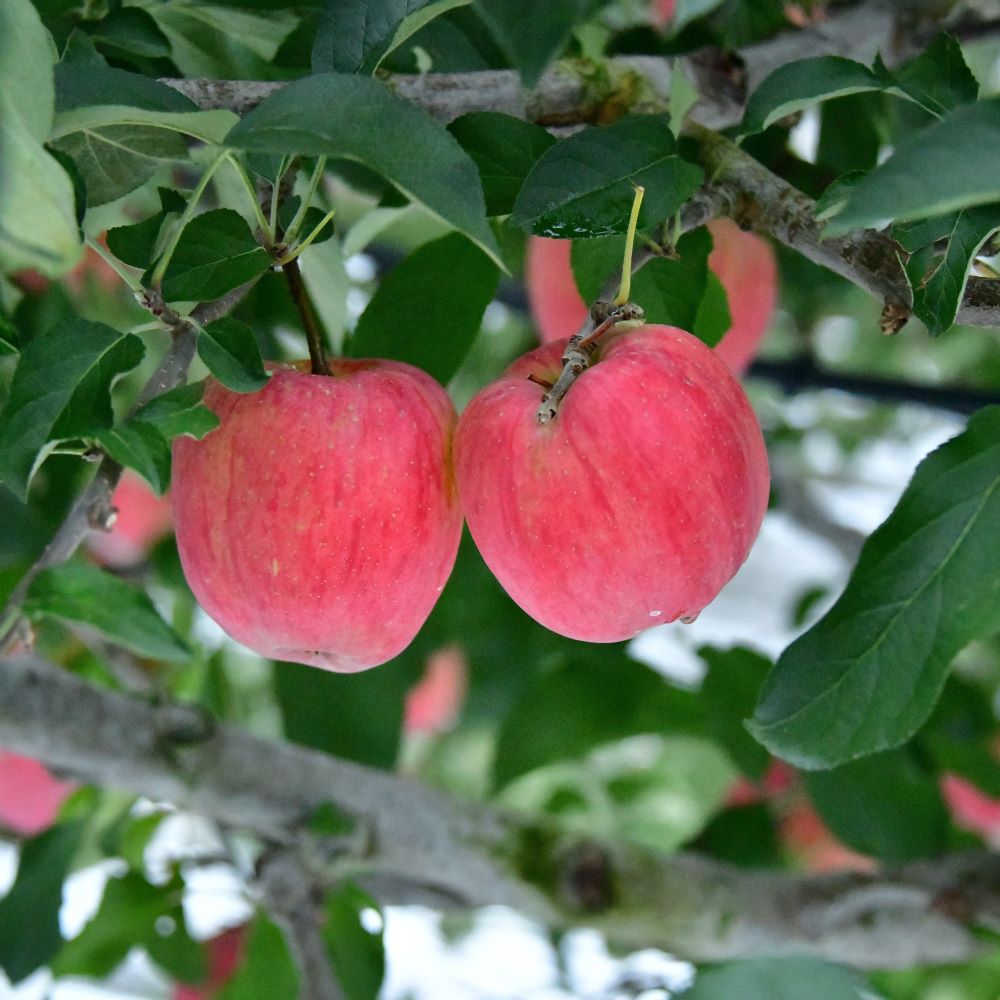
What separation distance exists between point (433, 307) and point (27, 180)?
0.29 meters

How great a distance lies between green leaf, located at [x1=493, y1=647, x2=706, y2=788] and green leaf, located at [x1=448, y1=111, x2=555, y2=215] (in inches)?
20.7

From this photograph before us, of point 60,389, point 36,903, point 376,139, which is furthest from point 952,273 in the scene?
point 36,903

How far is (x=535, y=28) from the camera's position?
13.0 inches

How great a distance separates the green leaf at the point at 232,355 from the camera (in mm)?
424

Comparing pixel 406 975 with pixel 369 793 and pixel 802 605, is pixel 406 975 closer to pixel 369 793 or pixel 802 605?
pixel 802 605

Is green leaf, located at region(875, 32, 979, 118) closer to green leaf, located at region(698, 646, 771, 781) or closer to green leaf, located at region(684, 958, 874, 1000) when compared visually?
green leaf, located at region(684, 958, 874, 1000)

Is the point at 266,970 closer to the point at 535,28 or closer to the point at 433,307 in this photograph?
the point at 433,307

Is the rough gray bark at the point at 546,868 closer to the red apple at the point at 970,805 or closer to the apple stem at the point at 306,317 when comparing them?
the apple stem at the point at 306,317

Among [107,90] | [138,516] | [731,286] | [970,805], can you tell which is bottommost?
[970,805]

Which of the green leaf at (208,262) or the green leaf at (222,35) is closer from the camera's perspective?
the green leaf at (208,262)

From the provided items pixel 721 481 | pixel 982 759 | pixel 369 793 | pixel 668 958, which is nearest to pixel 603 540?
pixel 721 481

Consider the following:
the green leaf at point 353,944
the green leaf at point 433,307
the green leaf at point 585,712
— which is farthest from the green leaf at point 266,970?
the green leaf at point 433,307

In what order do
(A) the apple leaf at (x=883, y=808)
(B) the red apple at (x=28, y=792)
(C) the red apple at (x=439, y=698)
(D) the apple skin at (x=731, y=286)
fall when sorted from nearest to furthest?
(D) the apple skin at (x=731, y=286) < (A) the apple leaf at (x=883, y=808) < (B) the red apple at (x=28, y=792) < (C) the red apple at (x=439, y=698)

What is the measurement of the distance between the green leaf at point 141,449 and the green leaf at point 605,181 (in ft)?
0.47
